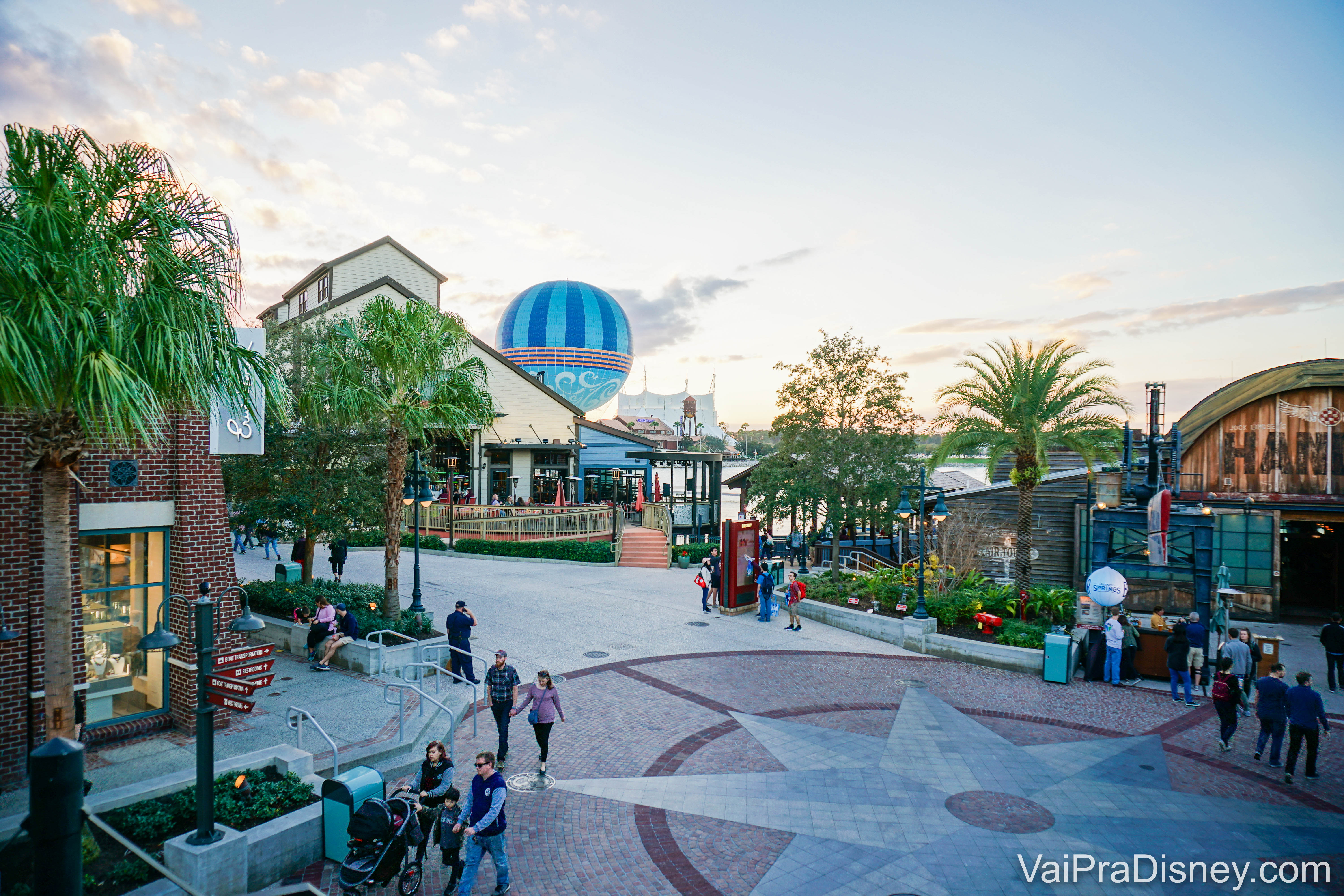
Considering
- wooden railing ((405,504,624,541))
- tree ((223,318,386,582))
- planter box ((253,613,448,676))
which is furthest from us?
wooden railing ((405,504,624,541))

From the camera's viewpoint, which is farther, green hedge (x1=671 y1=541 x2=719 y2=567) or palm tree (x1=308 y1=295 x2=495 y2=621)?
green hedge (x1=671 y1=541 x2=719 y2=567)

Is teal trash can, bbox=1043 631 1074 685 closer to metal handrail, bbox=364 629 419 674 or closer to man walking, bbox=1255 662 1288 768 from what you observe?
man walking, bbox=1255 662 1288 768

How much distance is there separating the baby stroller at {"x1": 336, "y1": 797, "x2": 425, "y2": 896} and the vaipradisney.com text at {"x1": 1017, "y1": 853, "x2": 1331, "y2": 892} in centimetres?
663

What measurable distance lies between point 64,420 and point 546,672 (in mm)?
6417

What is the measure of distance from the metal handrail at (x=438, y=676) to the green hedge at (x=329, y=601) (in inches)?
69.4

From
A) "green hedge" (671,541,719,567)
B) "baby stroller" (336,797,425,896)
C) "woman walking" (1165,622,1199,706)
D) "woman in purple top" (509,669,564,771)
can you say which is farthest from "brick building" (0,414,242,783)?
"green hedge" (671,541,719,567)

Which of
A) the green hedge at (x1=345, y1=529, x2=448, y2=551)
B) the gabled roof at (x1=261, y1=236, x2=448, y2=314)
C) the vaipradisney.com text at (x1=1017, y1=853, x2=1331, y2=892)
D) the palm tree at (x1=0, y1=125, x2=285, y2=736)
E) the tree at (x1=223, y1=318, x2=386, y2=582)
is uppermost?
the gabled roof at (x1=261, y1=236, x2=448, y2=314)

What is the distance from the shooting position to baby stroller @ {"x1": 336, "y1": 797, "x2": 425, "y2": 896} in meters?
7.25

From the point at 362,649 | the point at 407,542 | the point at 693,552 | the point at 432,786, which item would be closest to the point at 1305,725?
the point at 432,786

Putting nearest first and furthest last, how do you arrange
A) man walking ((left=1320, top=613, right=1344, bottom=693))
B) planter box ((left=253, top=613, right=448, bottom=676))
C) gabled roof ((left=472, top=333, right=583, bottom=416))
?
planter box ((left=253, top=613, right=448, bottom=676))
man walking ((left=1320, top=613, right=1344, bottom=693))
gabled roof ((left=472, top=333, right=583, bottom=416))

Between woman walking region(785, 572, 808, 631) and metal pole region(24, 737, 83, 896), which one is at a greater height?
metal pole region(24, 737, 83, 896)

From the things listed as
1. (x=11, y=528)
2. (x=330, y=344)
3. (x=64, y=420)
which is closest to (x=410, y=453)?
(x=330, y=344)

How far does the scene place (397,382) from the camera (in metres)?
16.9

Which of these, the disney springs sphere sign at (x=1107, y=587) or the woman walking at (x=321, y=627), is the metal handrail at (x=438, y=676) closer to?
the woman walking at (x=321, y=627)
